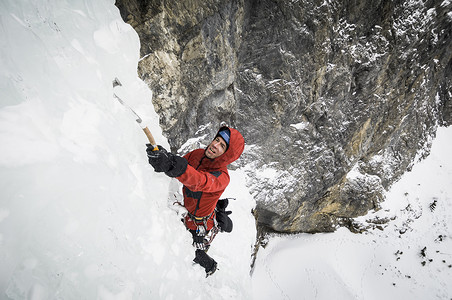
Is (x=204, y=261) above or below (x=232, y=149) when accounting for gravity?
below

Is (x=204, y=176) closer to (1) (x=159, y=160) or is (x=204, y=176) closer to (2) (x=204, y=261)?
(1) (x=159, y=160)

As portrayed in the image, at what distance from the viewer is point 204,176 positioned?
183cm

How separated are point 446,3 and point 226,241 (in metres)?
9.25

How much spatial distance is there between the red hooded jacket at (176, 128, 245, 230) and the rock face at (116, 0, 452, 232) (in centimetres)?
160

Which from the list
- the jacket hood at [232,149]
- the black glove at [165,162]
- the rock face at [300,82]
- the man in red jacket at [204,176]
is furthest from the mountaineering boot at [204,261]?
the rock face at [300,82]

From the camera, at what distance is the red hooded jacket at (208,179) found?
6.19 feet

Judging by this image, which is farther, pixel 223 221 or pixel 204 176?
pixel 223 221

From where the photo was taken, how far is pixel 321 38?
16.0 feet

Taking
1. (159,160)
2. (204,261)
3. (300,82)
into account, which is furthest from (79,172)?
(300,82)

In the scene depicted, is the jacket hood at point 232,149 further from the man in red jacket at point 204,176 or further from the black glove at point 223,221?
the black glove at point 223,221

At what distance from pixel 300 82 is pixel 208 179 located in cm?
449

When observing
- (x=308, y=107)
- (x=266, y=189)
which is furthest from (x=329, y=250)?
(x=308, y=107)

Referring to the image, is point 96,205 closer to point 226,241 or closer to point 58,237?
point 58,237

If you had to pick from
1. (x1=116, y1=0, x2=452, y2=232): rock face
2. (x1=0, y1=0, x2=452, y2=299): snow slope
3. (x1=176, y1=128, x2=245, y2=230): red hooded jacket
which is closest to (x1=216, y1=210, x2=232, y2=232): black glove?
(x1=176, y1=128, x2=245, y2=230): red hooded jacket
